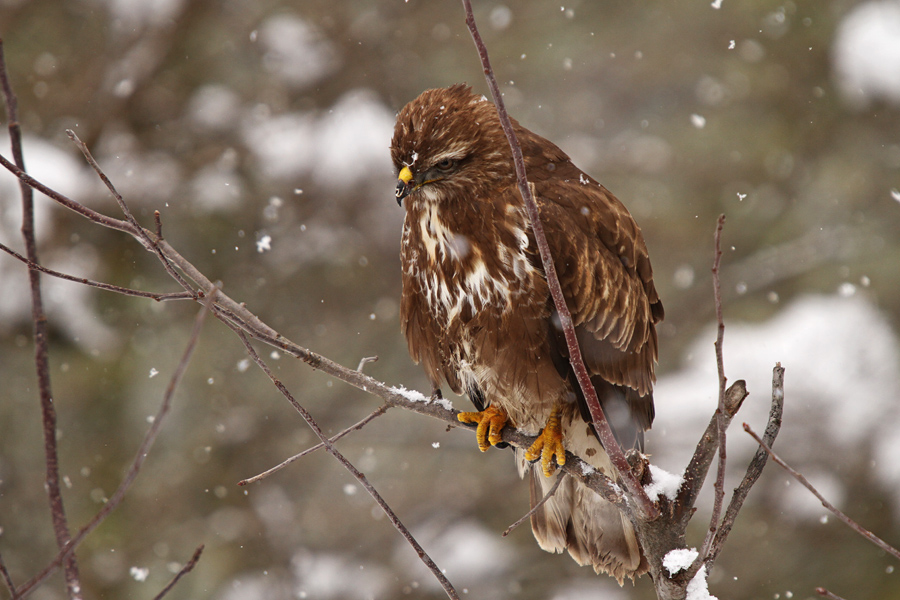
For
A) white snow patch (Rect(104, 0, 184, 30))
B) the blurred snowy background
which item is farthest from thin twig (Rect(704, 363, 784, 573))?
white snow patch (Rect(104, 0, 184, 30))

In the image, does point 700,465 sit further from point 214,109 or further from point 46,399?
point 214,109

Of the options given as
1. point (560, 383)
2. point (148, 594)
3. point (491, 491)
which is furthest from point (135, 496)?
point (560, 383)

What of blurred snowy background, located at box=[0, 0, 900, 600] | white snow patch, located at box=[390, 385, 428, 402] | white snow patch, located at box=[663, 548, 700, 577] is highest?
blurred snowy background, located at box=[0, 0, 900, 600]

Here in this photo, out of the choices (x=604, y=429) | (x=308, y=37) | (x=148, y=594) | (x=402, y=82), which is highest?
(x=308, y=37)

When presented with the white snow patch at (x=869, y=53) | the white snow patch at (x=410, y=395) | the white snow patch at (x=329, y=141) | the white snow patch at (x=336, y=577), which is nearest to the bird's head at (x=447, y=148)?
the white snow patch at (x=410, y=395)

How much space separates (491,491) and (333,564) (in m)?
1.32

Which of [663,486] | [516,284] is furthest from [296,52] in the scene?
[663,486]

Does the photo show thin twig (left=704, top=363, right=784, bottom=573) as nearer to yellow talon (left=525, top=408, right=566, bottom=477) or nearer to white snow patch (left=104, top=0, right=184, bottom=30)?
yellow talon (left=525, top=408, right=566, bottom=477)

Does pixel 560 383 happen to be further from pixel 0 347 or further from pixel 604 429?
pixel 0 347

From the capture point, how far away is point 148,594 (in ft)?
17.1

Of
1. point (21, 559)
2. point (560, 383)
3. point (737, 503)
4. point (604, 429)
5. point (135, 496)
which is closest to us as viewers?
point (604, 429)

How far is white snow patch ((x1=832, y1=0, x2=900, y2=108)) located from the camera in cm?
572

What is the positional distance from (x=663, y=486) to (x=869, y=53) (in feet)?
17.7

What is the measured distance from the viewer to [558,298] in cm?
154
